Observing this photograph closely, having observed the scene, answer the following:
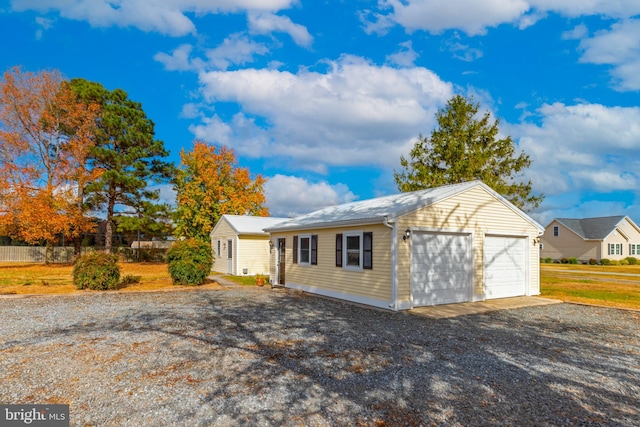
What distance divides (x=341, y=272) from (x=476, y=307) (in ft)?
13.0

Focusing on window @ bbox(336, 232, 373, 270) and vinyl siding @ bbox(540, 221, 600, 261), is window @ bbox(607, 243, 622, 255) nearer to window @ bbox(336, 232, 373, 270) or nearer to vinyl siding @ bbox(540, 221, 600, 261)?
vinyl siding @ bbox(540, 221, 600, 261)

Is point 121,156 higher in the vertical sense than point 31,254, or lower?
higher

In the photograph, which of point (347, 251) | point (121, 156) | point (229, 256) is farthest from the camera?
point (121, 156)

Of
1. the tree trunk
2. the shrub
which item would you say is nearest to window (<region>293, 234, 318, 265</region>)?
the shrub

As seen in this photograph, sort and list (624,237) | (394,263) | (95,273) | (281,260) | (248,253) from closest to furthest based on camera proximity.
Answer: (394,263), (95,273), (281,260), (248,253), (624,237)

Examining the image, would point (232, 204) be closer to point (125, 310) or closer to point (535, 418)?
point (125, 310)

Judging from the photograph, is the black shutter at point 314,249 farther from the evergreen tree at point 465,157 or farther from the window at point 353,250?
the evergreen tree at point 465,157

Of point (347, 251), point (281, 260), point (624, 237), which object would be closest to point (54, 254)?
point (281, 260)

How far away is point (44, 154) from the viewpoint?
23766 millimetres

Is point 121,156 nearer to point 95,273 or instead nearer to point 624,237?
point 95,273

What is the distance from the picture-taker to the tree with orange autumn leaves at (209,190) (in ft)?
99.5

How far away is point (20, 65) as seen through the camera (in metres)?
23.1

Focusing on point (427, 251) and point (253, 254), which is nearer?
point (427, 251)

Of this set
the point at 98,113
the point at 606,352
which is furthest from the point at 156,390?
the point at 98,113
